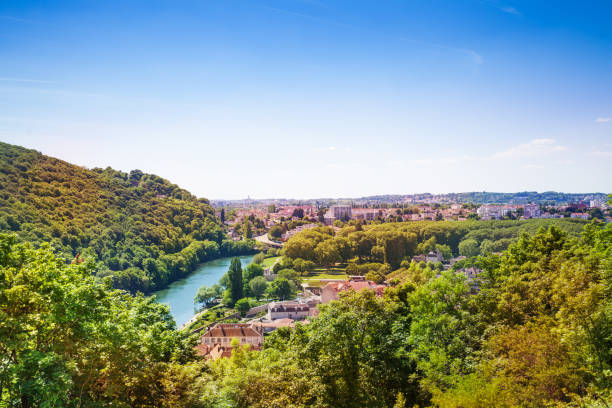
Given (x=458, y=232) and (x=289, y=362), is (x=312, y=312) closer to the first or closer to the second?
(x=289, y=362)

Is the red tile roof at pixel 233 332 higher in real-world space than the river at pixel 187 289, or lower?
higher

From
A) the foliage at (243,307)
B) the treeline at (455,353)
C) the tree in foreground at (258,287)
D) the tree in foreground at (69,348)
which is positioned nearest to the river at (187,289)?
the foliage at (243,307)

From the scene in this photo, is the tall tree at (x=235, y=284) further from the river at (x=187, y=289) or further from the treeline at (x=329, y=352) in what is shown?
the treeline at (x=329, y=352)

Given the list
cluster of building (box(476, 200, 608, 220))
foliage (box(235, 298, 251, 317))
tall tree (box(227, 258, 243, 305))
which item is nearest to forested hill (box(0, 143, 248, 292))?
tall tree (box(227, 258, 243, 305))

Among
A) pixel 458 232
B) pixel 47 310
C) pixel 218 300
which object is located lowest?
pixel 218 300

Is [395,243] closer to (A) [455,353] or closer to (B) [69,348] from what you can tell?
(A) [455,353]

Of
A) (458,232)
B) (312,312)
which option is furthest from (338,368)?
(458,232)

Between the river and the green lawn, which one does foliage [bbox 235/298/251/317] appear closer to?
the river
